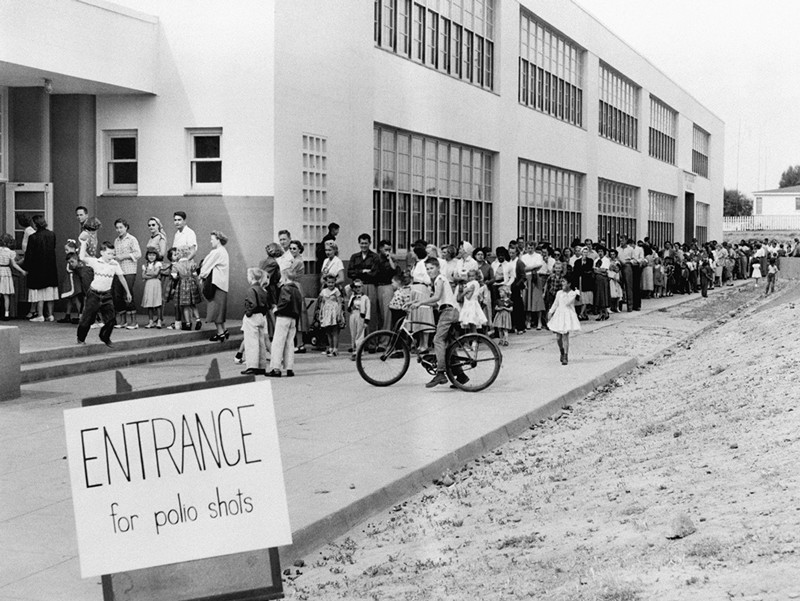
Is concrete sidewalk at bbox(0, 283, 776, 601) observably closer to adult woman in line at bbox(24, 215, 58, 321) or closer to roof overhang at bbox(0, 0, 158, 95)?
adult woman in line at bbox(24, 215, 58, 321)

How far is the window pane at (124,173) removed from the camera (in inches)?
819

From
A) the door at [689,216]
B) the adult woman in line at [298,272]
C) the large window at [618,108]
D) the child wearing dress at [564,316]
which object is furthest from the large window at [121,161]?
the door at [689,216]

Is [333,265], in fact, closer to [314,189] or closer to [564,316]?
[314,189]

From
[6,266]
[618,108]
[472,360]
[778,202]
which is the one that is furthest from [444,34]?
[778,202]

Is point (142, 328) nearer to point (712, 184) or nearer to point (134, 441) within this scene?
point (134, 441)

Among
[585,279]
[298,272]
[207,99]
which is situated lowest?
[585,279]

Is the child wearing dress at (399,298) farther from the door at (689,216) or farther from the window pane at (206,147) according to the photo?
the door at (689,216)

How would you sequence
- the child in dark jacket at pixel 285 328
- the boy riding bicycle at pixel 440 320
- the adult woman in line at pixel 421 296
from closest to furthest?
the boy riding bicycle at pixel 440 320 → the child in dark jacket at pixel 285 328 → the adult woman in line at pixel 421 296

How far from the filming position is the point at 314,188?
20.8m

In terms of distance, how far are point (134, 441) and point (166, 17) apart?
54.4 ft

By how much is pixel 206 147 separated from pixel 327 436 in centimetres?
1061

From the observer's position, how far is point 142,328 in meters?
18.8

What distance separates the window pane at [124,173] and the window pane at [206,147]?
1.30 meters

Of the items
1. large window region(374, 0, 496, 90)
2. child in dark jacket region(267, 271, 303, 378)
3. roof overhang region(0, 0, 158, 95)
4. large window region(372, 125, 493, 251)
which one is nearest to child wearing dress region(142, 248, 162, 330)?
roof overhang region(0, 0, 158, 95)
